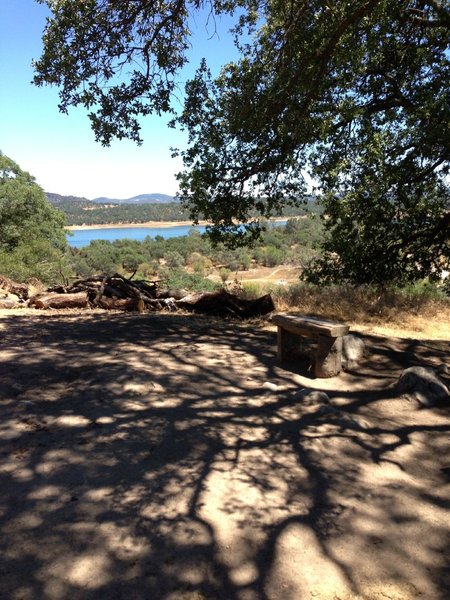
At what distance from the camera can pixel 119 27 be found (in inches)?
227

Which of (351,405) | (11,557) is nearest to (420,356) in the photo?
(351,405)

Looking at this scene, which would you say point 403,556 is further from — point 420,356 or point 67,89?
point 67,89

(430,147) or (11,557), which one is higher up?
(430,147)

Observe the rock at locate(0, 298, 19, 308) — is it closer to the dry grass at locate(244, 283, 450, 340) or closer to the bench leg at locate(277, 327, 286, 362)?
the dry grass at locate(244, 283, 450, 340)

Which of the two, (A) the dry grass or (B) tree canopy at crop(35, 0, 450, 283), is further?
(A) the dry grass

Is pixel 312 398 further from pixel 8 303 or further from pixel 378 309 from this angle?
pixel 8 303

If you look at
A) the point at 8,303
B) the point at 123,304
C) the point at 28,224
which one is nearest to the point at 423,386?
the point at 123,304

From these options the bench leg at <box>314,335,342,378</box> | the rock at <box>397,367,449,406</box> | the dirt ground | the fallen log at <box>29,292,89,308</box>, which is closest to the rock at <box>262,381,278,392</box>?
the dirt ground

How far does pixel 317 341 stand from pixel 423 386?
1.32 m

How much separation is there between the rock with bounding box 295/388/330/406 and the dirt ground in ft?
0.27

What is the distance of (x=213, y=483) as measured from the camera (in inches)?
123

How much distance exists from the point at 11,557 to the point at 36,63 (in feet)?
18.5

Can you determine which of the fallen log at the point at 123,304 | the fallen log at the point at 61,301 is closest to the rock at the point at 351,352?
the fallen log at the point at 123,304

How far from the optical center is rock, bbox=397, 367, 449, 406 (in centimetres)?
476
